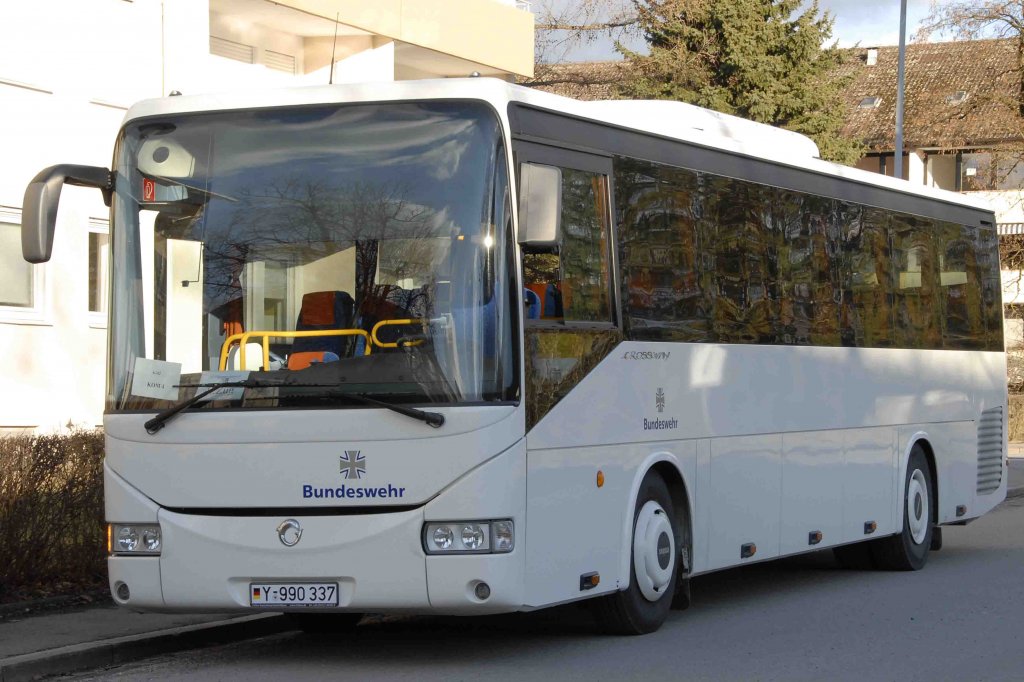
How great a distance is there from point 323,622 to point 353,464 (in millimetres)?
2623

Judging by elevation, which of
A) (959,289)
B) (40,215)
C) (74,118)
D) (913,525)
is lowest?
(913,525)

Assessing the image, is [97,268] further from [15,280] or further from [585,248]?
[585,248]

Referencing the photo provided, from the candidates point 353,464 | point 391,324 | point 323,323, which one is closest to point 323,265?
point 323,323

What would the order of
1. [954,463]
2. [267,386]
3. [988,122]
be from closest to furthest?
1. [267,386]
2. [954,463]
3. [988,122]

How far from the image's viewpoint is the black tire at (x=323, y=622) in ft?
37.2

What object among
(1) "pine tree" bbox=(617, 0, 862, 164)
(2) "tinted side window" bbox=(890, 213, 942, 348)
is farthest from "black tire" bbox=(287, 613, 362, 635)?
(1) "pine tree" bbox=(617, 0, 862, 164)

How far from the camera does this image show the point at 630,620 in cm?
1067

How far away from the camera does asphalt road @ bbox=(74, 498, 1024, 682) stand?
944 centimetres

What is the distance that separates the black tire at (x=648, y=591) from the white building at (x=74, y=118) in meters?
11.8

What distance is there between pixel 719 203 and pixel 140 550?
4.98 metres

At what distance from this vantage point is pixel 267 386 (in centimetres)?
940

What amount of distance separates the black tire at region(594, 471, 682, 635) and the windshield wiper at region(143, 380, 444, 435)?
205cm

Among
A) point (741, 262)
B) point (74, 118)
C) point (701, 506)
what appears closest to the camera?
point (701, 506)

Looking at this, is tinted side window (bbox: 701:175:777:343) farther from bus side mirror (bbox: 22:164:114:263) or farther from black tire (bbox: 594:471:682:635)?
bus side mirror (bbox: 22:164:114:263)
